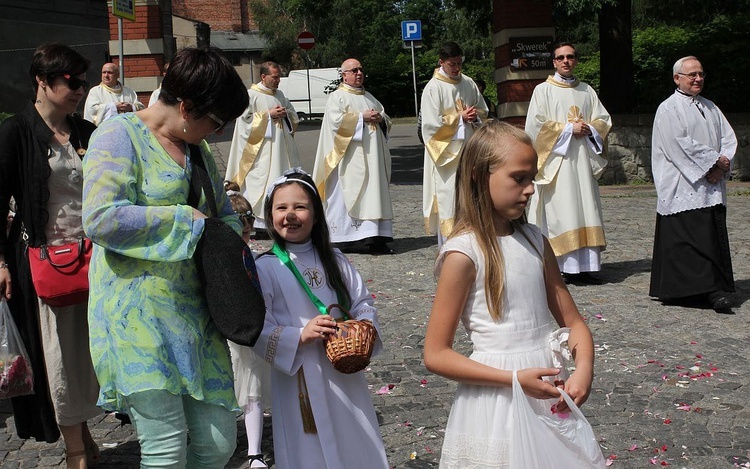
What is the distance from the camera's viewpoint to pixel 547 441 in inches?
112

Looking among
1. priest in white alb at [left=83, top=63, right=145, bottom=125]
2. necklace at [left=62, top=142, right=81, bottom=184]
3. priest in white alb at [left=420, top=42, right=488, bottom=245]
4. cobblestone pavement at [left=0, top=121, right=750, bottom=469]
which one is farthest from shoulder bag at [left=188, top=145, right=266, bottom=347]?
priest in white alb at [left=83, top=63, right=145, bottom=125]

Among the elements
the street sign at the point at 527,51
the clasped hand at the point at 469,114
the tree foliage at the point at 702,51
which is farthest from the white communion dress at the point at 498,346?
the street sign at the point at 527,51

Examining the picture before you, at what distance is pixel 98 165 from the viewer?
315cm

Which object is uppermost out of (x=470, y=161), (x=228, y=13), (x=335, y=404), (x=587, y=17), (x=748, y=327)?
(x=228, y=13)

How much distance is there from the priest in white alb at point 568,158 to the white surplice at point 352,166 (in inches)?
93.0

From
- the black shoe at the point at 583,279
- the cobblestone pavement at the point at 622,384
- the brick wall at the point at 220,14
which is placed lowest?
the cobblestone pavement at the point at 622,384

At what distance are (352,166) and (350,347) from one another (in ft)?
27.1

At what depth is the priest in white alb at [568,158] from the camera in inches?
373

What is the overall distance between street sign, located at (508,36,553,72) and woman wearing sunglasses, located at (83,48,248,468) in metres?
13.7

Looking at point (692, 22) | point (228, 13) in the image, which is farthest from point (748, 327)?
point (228, 13)

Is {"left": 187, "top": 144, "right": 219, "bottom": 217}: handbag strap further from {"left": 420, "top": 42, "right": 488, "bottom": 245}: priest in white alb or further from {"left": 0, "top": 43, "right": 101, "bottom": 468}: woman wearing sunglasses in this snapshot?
{"left": 420, "top": 42, "right": 488, "bottom": 245}: priest in white alb

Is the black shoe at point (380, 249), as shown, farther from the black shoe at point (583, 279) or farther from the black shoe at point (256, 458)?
the black shoe at point (256, 458)

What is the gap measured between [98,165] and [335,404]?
124 centimetres

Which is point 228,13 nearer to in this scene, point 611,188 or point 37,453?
point 611,188
